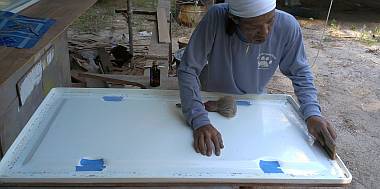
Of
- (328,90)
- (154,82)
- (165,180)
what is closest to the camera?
(165,180)

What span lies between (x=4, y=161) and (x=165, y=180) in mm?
457

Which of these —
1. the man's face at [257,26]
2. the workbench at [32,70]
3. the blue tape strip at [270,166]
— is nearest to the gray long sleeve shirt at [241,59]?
the man's face at [257,26]

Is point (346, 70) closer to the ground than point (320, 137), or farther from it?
closer to the ground

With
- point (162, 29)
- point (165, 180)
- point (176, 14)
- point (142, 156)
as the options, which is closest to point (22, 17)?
point (142, 156)

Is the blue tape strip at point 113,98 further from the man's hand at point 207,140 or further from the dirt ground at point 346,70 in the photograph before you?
the dirt ground at point 346,70

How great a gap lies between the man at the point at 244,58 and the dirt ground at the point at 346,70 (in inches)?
55.0

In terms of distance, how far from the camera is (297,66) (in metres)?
1.70

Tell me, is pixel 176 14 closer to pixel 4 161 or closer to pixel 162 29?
pixel 162 29

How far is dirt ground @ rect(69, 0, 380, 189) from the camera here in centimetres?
316

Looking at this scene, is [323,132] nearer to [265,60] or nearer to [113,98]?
[265,60]

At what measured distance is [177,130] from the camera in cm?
136

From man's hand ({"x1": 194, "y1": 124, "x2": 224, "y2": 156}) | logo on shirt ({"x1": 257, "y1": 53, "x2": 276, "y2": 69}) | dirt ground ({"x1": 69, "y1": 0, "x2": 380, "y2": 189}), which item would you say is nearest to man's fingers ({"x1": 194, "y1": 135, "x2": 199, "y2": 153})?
man's hand ({"x1": 194, "y1": 124, "x2": 224, "y2": 156})

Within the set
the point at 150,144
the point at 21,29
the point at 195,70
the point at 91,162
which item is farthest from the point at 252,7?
the point at 21,29

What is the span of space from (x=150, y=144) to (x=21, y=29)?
112 centimetres
